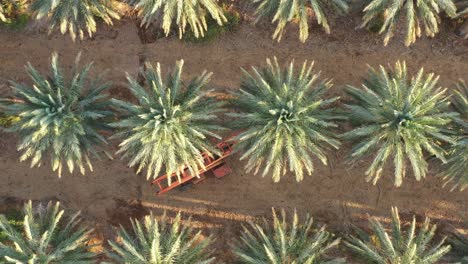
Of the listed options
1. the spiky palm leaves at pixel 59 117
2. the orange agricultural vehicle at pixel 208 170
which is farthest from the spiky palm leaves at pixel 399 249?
the spiky palm leaves at pixel 59 117

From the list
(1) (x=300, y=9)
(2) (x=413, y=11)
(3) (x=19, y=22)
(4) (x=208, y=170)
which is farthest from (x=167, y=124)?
(3) (x=19, y=22)

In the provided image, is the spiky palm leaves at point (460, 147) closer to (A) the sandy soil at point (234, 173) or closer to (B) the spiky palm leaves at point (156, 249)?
(A) the sandy soil at point (234, 173)

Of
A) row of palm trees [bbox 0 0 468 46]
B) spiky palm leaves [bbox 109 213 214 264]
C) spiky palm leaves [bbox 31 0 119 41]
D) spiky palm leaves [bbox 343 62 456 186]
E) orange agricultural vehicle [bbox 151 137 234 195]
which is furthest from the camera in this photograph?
orange agricultural vehicle [bbox 151 137 234 195]

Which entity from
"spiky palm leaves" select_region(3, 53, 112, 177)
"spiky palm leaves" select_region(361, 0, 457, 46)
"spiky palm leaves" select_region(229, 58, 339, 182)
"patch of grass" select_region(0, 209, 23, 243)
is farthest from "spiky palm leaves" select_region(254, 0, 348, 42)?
"patch of grass" select_region(0, 209, 23, 243)

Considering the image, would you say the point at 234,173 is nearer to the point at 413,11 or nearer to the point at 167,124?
the point at 167,124

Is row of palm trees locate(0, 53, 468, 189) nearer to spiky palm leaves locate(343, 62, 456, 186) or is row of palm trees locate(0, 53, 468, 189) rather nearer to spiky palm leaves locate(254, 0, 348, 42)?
spiky palm leaves locate(343, 62, 456, 186)

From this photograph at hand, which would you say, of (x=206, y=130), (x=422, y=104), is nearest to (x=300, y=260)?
(x=206, y=130)
